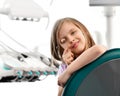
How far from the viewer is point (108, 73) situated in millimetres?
789

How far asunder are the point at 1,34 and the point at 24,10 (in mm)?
438

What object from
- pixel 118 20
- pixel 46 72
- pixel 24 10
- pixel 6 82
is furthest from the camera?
pixel 118 20

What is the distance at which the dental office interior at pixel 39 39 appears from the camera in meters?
2.10

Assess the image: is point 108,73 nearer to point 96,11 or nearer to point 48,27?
point 48,27

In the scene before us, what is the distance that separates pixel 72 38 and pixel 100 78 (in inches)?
23.6

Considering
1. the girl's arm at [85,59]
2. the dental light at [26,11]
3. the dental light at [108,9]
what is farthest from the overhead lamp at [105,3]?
A: the girl's arm at [85,59]

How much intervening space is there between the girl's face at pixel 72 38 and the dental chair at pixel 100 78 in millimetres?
557

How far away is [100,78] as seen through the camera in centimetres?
79

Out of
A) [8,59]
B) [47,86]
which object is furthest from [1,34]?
[47,86]

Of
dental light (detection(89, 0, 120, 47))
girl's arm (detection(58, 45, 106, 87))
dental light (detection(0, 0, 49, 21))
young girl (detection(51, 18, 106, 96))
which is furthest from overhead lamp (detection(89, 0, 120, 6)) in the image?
girl's arm (detection(58, 45, 106, 87))

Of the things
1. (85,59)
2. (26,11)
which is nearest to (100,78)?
(85,59)

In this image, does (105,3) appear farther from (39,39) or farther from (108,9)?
(39,39)

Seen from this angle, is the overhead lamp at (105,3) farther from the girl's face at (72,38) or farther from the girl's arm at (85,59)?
the girl's arm at (85,59)

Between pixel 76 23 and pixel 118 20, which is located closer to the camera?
pixel 76 23
